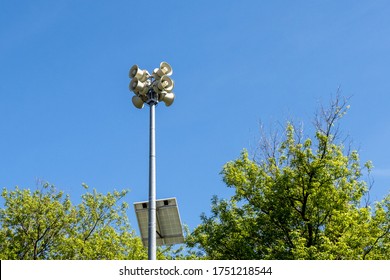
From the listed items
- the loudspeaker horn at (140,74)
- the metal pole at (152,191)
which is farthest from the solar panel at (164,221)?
the loudspeaker horn at (140,74)

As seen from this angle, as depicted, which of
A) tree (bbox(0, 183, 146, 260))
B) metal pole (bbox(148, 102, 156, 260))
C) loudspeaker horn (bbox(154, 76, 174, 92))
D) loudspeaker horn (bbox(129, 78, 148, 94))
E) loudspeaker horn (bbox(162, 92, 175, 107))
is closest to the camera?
metal pole (bbox(148, 102, 156, 260))

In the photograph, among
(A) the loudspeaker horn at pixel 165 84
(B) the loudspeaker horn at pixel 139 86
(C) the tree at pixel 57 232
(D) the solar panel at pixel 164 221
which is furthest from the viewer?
(C) the tree at pixel 57 232

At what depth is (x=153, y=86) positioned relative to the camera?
46.4 ft

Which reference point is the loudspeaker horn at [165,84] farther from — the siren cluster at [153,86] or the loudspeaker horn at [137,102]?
the loudspeaker horn at [137,102]

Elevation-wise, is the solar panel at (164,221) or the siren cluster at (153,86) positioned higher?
the siren cluster at (153,86)

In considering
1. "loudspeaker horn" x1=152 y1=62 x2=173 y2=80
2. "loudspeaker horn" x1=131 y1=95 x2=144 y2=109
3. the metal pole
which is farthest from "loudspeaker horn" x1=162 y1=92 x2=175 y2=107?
"loudspeaker horn" x1=131 y1=95 x2=144 y2=109

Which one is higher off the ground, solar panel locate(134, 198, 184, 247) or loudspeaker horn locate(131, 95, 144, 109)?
loudspeaker horn locate(131, 95, 144, 109)

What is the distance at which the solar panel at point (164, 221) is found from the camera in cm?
1286

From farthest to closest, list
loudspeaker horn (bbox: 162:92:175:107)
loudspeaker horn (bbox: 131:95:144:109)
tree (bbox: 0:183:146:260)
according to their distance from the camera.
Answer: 1. tree (bbox: 0:183:146:260)
2. loudspeaker horn (bbox: 131:95:144:109)
3. loudspeaker horn (bbox: 162:92:175:107)

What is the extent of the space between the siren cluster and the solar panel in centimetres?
272

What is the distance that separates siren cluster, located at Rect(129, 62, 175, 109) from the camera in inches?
556

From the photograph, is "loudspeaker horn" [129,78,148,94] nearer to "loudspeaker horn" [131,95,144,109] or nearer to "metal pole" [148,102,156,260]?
"loudspeaker horn" [131,95,144,109]

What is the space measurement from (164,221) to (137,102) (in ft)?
11.0

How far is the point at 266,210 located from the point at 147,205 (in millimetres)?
13308
